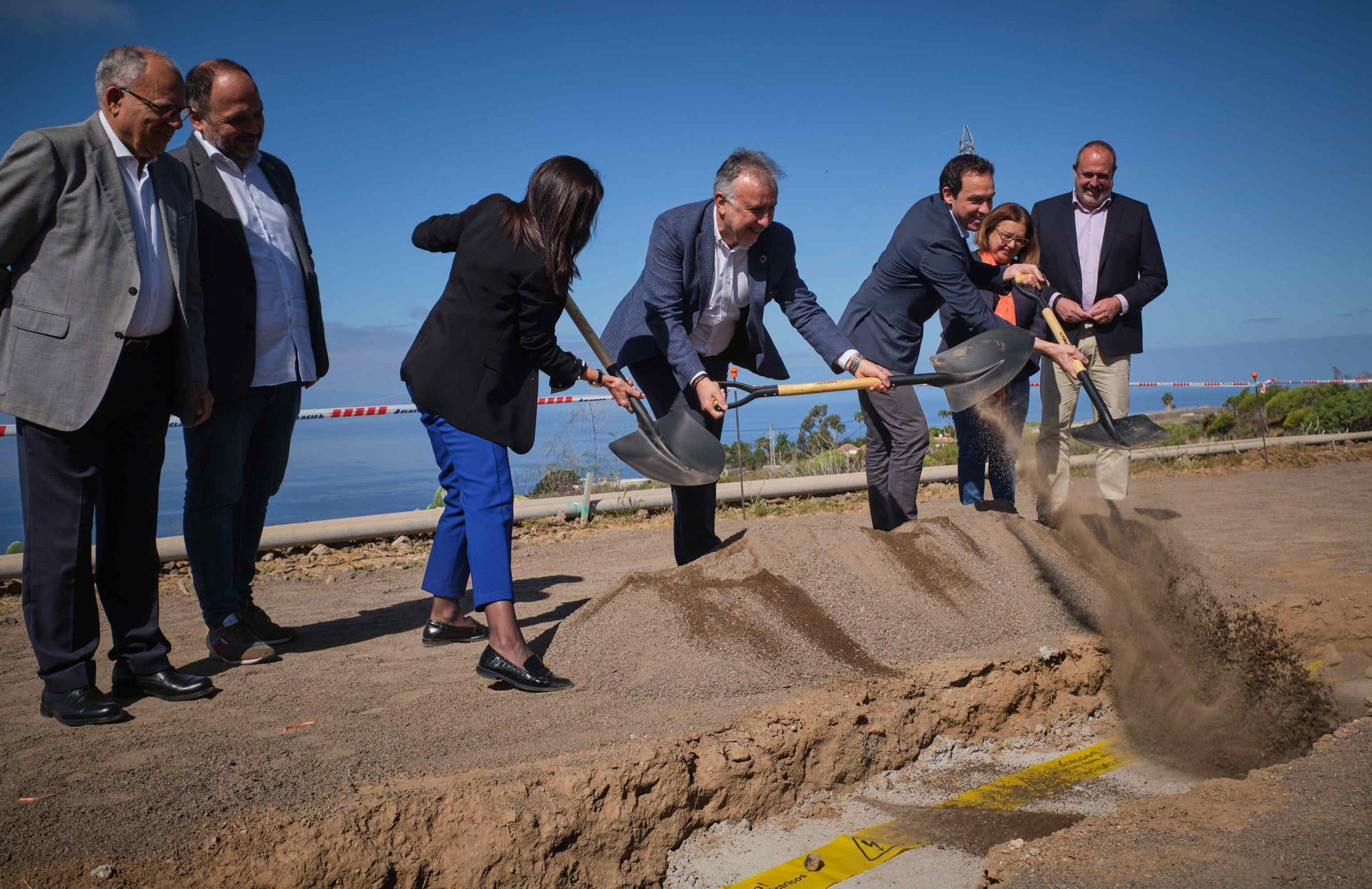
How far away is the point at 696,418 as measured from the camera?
3.80 meters

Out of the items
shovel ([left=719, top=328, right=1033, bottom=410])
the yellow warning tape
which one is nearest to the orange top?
shovel ([left=719, top=328, right=1033, bottom=410])

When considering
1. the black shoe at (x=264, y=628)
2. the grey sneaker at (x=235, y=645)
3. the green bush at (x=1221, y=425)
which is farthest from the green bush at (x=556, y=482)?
the green bush at (x=1221, y=425)

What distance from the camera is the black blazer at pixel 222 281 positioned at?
3.25m

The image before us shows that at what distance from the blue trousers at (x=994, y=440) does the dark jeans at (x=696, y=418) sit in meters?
1.34

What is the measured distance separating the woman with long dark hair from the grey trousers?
1.86 metres

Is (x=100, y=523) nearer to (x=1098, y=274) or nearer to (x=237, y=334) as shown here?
(x=237, y=334)

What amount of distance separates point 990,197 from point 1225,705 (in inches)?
91.9

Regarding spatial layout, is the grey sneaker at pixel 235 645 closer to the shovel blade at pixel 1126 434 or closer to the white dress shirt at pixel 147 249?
the white dress shirt at pixel 147 249

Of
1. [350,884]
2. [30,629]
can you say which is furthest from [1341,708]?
[30,629]

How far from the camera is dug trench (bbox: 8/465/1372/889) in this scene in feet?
7.45

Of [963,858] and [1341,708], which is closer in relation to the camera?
[963,858]

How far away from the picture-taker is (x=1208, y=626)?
3.59 meters

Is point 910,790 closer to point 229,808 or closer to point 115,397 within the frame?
point 229,808

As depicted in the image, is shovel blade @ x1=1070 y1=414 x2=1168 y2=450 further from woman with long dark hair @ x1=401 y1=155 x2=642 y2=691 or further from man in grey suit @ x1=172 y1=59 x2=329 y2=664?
man in grey suit @ x1=172 y1=59 x2=329 y2=664
